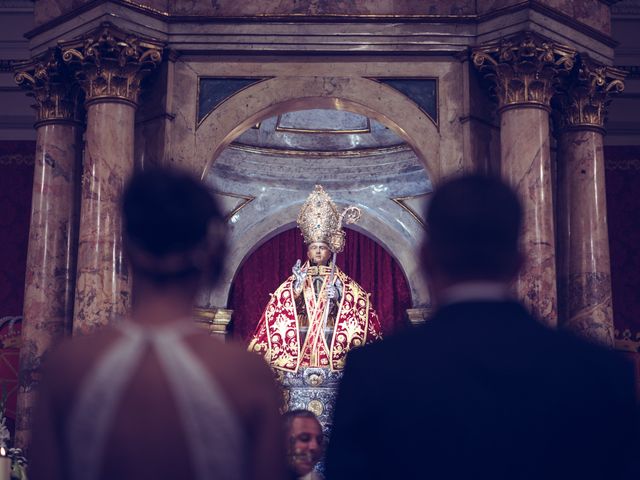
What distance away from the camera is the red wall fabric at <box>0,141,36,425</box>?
9359 mm

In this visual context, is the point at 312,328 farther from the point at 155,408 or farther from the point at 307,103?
the point at 155,408

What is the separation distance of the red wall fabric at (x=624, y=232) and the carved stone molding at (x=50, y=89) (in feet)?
16.0

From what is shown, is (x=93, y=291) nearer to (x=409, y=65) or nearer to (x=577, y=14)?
(x=409, y=65)

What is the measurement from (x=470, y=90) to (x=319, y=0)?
3.75ft

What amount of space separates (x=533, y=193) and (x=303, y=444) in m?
2.80

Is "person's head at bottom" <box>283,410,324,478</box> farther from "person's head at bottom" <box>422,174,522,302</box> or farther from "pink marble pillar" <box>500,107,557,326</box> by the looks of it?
"person's head at bottom" <box>422,174,522,302</box>

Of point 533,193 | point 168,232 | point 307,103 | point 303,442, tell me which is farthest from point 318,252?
point 168,232

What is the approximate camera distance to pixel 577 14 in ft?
23.0

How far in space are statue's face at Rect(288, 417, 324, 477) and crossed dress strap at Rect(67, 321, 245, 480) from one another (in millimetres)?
2651

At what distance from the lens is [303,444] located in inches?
173

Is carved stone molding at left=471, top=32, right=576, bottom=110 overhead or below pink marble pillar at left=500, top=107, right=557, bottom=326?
overhead

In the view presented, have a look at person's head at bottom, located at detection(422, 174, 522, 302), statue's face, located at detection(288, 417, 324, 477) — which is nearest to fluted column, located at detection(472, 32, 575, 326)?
statue's face, located at detection(288, 417, 324, 477)

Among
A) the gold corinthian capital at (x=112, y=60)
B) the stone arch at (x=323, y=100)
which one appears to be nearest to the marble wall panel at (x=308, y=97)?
the stone arch at (x=323, y=100)

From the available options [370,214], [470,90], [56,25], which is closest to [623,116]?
[370,214]
